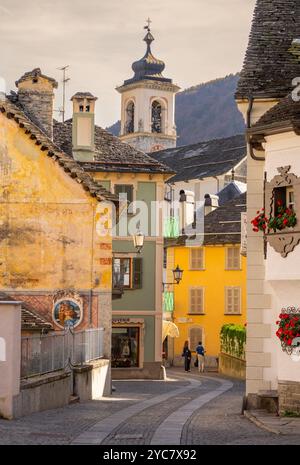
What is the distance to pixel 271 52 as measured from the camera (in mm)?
29062

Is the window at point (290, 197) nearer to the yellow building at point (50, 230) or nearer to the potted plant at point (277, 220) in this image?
the potted plant at point (277, 220)

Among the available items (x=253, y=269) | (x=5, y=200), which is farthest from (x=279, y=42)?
(x=5, y=200)

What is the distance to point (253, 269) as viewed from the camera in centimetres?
2752

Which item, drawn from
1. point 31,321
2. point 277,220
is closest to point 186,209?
point 31,321

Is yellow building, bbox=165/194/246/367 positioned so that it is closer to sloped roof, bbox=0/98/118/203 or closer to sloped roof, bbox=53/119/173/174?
sloped roof, bbox=53/119/173/174

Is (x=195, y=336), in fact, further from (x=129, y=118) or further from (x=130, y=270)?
(x=129, y=118)

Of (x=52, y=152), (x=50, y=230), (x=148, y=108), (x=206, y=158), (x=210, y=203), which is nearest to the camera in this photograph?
(x=52, y=152)

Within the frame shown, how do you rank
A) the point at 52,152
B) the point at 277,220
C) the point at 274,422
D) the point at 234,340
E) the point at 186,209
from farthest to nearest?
the point at 186,209 < the point at 234,340 < the point at 52,152 < the point at 277,220 < the point at 274,422

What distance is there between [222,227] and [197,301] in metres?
4.86

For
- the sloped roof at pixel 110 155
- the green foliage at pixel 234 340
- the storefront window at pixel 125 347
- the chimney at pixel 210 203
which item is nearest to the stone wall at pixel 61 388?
the green foliage at pixel 234 340

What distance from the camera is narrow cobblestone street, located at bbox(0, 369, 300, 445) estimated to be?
2084 centimetres

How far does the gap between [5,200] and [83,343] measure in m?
6.41

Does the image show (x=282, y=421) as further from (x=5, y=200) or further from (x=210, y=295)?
(x=210, y=295)
